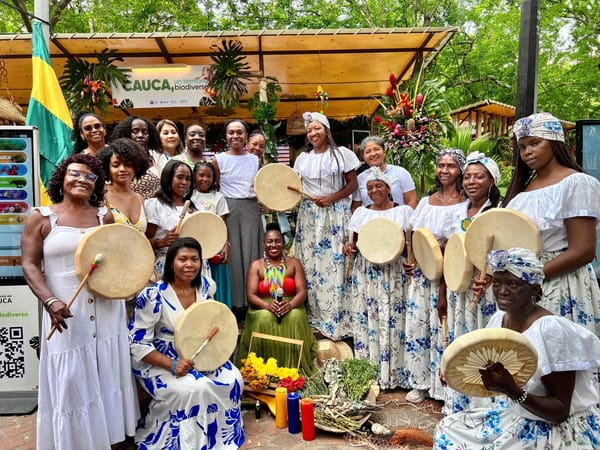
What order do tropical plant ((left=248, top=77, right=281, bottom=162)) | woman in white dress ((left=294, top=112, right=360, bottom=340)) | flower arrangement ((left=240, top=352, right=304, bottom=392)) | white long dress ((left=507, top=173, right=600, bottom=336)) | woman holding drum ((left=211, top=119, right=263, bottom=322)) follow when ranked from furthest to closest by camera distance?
tropical plant ((left=248, top=77, right=281, bottom=162)), woman holding drum ((left=211, top=119, right=263, bottom=322)), woman in white dress ((left=294, top=112, right=360, bottom=340)), flower arrangement ((left=240, top=352, right=304, bottom=392)), white long dress ((left=507, top=173, right=600, bottom=336))

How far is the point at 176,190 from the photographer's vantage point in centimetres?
399

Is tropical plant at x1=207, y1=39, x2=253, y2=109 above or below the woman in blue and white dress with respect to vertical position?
above

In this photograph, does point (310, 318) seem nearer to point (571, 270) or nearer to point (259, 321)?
point (259, 321)

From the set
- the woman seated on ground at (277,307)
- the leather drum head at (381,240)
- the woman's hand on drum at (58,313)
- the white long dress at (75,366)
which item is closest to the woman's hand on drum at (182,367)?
the white long dress at (75,366)

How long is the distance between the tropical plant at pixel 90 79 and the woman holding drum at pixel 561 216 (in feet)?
20.2

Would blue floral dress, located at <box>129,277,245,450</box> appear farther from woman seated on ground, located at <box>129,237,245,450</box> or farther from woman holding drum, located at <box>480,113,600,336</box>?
woman holding drum, located at <box>480,113,600,336</box>

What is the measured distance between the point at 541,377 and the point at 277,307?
8.73 ft

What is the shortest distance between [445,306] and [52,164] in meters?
4.40

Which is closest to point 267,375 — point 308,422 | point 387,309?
point 308,422

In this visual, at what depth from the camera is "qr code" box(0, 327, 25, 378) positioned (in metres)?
3.98

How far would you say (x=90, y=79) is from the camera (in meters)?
7.03

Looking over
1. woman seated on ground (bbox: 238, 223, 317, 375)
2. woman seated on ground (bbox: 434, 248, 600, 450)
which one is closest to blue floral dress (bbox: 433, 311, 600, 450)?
woman seated on ground (bbox: 434, 248, 600, 450)

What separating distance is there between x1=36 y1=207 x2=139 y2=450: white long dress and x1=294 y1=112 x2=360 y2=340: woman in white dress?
7.18 feet

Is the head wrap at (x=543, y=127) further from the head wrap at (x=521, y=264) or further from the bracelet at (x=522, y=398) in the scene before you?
the bracelet at (x=522, y=398)
